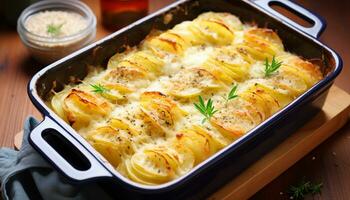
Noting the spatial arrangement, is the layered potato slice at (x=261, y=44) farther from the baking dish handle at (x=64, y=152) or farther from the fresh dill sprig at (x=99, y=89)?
the baking dish handle at (x=64, y=152)

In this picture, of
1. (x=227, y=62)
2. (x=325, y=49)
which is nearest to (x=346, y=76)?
(x=325, y=49)

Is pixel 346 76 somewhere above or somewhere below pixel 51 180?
above

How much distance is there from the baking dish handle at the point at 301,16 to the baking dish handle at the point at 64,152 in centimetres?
91

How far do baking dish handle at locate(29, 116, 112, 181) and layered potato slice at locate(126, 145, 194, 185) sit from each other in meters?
0.10

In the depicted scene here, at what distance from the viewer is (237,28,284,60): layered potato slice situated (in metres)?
1.97

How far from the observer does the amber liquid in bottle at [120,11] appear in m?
2.38

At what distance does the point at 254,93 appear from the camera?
178 cm

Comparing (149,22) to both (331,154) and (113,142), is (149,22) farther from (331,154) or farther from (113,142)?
(331,154)

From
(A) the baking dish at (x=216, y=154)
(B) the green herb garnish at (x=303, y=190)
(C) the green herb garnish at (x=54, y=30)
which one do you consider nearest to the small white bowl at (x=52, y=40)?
(C) the green herb garnish at (x=54, y=30)

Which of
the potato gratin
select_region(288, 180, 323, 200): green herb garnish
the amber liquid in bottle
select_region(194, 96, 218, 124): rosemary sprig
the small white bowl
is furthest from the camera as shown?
the amber liquid in bottle

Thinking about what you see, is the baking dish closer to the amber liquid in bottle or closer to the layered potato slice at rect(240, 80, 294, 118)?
the layered potato slice at rect(240, 80, 294, 118)

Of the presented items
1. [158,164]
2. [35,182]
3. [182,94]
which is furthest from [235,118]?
[35,182]

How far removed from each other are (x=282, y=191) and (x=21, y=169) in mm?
828

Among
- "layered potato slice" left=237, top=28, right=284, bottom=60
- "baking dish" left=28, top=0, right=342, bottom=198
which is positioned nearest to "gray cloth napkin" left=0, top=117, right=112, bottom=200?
"baking dish" left=28, top=0, right=342, bottom=198
